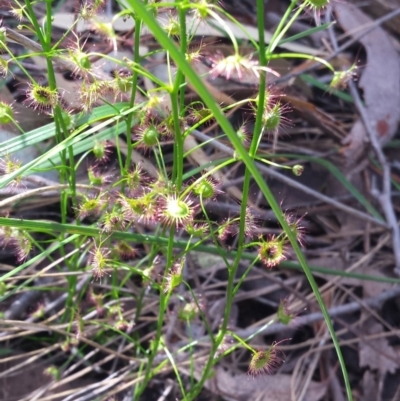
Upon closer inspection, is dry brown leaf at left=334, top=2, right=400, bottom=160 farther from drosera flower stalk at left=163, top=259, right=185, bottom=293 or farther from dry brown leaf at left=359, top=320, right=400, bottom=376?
drosera flower stalk at left=163, top=259, right=185, bottom=293

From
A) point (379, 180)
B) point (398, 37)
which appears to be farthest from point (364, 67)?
point (379, 180)

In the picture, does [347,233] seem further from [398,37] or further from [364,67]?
[398,37]

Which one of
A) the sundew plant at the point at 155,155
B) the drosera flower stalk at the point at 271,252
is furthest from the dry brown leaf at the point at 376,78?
the drosera flower stalk at the point at 271,252

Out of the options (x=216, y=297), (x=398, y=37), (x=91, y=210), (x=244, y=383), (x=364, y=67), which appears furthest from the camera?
(x=398, y=37)

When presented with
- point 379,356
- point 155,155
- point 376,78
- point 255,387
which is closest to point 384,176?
point 376,78

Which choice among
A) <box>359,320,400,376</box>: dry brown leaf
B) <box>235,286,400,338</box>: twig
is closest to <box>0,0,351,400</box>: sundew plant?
<box>235,286,400,338</box>: twig
